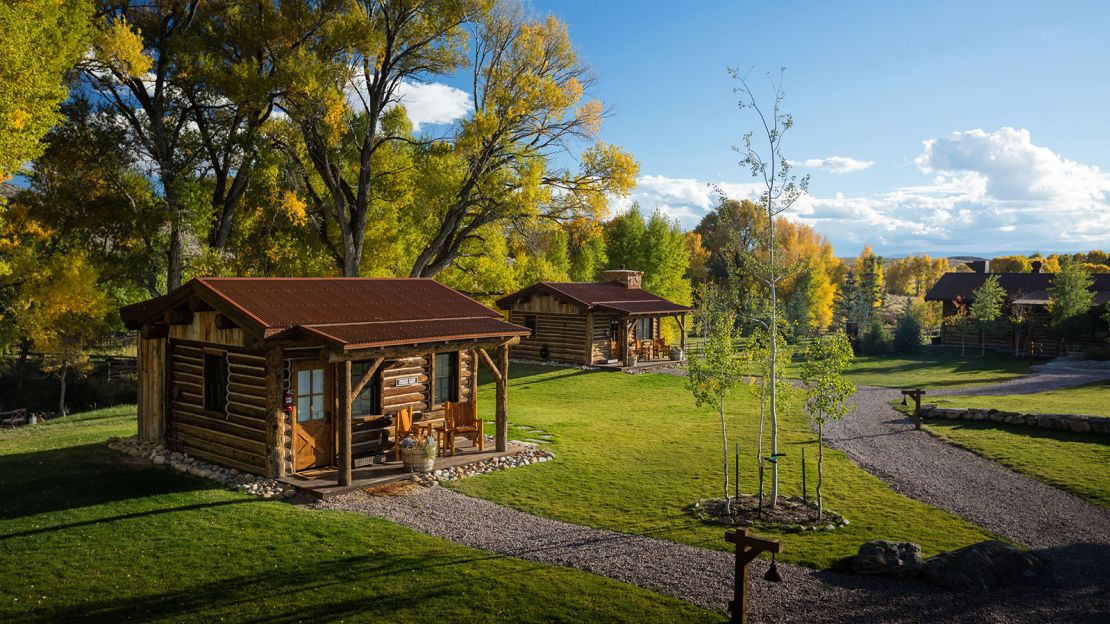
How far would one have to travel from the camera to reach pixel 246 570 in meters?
10.2

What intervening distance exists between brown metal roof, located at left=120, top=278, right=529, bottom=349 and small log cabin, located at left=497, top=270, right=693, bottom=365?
15830 mm

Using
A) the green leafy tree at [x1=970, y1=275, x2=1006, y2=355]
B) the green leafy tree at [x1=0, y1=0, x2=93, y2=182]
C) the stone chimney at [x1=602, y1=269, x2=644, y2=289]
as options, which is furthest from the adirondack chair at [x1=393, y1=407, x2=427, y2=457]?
the green leafy tree at [x1=970, y1=275, x2=1006, y2=355]

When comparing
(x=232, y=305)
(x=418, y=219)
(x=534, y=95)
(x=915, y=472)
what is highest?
(x=534, y=95)

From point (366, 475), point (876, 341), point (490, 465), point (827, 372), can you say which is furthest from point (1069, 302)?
point (366, 475)

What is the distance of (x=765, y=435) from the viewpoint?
21.3 meters

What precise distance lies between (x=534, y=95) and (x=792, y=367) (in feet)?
72.6

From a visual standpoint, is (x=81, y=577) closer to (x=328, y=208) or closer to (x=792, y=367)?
(x=328, y=208)

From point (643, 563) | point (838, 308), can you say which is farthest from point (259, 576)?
point (838, 308)

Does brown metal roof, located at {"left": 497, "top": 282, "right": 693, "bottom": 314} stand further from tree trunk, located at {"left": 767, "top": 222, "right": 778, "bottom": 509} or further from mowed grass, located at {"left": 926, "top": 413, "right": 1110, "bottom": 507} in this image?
tree trunk, located at {"left": 767, "top": 222, "right": 778, "bottom": 509}

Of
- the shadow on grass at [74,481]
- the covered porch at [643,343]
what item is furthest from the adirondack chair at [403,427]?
the covered porch at [643,343]

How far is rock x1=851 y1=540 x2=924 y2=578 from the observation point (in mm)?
10320

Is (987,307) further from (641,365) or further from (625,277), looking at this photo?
(641,365)

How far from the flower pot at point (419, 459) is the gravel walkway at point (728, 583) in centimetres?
229

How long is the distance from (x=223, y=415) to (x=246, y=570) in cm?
625
